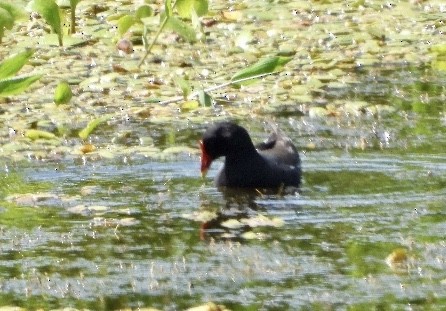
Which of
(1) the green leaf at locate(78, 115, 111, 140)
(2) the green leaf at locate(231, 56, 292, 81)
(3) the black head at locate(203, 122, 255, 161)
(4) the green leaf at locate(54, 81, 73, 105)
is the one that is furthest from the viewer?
(4) the green leaf at locate(54, 81, 73, 105)

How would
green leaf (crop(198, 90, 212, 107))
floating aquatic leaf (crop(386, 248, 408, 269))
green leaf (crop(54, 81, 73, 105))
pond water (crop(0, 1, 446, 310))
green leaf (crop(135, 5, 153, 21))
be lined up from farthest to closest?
green leaf (crop(135, 5, 153, 21)) < green leaf (crop(54, 81, 73, 105)) < green leaf (crop(198, 90, 212, 107)) < floating aquatic leaf (crop(386, 248, 408, 269)) < pond water (crop(0, 1, 446, 310))

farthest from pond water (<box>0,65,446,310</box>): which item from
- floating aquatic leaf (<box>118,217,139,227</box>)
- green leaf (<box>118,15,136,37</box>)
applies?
green leaf (<box>118,15,136,37</box>)

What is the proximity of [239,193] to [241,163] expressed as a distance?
23cm

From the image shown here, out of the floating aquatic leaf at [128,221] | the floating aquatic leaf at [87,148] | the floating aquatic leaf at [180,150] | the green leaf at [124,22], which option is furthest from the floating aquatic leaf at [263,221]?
the green leaf at [124,22]

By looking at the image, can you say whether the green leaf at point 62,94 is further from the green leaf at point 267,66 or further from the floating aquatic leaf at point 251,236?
the floating aquatic leaf at point 251,236

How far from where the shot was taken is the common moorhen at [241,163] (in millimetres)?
7984

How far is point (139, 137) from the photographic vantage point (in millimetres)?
8906

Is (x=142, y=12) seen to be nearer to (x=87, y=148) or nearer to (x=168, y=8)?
(x=168, y=8)

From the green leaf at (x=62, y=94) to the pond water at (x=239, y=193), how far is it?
14cm

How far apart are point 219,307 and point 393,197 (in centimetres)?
228

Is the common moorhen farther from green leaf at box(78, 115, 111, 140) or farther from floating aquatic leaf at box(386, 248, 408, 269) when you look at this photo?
floating aquatic leaf at box(386, 248, 408, 269)

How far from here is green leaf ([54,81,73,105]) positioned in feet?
30.7

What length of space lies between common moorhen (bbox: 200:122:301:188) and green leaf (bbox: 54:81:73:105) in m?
1.67

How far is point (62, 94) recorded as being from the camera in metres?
9.41
